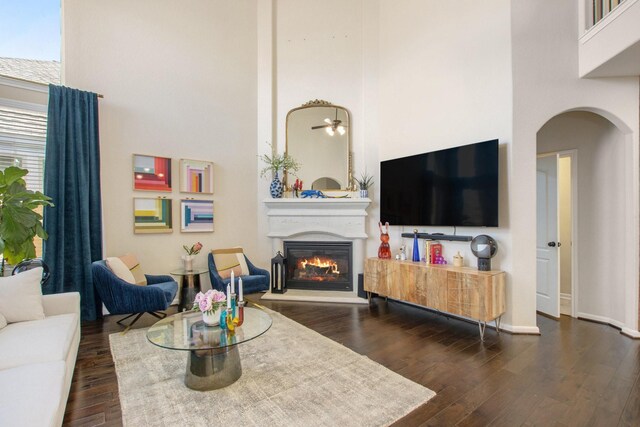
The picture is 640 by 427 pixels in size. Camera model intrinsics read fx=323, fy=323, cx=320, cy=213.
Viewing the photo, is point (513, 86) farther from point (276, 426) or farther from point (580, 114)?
point (276, 426)

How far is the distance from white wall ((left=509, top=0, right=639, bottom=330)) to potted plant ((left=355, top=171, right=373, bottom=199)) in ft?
6.50

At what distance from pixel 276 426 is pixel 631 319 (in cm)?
386

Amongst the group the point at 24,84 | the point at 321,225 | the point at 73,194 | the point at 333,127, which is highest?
the point at 24,84

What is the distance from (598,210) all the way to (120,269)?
5.66 metres

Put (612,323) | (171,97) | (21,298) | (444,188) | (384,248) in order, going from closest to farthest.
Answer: (21,298) → (612,323) → (444,188) → (384,248) → (171,97)

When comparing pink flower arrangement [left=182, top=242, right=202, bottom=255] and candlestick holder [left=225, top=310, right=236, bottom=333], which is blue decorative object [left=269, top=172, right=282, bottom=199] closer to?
pink flower arrangement [left=182, top=242, right=202, bottom=255]

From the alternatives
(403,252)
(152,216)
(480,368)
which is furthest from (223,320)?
(403,252)

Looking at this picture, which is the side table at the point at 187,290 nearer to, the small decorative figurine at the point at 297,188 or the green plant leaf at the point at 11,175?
the small decorative figurine at the point at 297,188

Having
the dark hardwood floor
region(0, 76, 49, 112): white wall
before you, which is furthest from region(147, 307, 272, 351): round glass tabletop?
region(0, 76, 49, 112): white wall

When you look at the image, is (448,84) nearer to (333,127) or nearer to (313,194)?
(333,127)

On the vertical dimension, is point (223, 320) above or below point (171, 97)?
below

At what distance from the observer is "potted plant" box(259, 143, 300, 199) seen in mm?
5125

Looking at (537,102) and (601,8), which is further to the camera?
(537,102)

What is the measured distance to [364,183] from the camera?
495 cm
